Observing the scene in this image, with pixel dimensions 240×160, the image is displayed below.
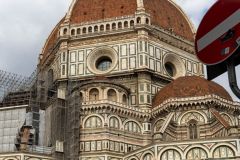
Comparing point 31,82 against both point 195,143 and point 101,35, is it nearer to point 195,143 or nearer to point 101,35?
point 101,35

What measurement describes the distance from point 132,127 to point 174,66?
11.0 meters

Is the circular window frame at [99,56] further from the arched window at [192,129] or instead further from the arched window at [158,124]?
the arched window at [192,129]

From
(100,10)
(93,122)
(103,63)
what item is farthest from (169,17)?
(93,122)

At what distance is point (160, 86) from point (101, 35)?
7.98 m

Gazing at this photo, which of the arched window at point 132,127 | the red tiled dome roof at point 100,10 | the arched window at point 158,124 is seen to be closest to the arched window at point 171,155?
the arched window at point 158,124

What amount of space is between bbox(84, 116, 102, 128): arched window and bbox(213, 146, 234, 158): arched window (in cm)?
1009

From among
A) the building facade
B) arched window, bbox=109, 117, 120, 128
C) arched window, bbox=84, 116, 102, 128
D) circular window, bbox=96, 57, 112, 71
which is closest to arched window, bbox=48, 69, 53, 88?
the building facade

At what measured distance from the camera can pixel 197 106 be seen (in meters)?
35.7

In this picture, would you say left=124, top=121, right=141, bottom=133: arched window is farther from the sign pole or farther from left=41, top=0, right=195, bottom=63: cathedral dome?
the sign pole

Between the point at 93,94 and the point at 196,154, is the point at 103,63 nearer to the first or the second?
the point at 93,94

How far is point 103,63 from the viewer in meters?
44.0

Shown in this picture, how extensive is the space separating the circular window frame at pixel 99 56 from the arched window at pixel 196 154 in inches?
576

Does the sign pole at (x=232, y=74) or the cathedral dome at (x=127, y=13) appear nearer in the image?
the sign pole at (x=232, y=74)

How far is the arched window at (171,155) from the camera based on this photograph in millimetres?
30984
